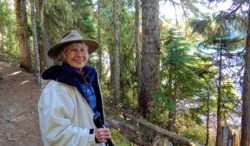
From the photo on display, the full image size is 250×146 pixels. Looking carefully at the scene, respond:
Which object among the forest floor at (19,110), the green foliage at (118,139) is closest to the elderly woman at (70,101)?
the forest floor at (19,110)

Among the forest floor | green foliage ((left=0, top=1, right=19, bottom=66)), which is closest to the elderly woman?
the forest floor

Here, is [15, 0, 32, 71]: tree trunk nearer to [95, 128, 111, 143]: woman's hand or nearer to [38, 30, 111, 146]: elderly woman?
[38, 30, 111, 146]: elderly woman

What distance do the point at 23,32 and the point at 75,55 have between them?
36.0ft

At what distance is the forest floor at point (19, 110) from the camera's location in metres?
5.97

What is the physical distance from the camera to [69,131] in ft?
6.15

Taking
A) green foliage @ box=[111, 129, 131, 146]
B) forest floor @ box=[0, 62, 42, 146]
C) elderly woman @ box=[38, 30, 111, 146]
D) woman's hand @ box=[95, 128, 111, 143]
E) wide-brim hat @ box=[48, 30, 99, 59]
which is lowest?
green foliage @ box=[111, 129, 131, 146]

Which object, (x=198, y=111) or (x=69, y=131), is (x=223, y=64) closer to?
(x=198, y=111)

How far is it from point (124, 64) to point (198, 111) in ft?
19.2

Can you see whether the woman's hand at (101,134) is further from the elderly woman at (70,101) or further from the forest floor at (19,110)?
the forest floor at (19,110)

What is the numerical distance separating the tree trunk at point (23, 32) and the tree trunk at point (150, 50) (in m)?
5.59

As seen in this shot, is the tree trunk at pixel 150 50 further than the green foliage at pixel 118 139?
Yes

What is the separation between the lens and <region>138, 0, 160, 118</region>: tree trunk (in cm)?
914

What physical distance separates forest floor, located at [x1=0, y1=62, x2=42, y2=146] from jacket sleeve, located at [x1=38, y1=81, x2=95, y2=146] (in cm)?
430

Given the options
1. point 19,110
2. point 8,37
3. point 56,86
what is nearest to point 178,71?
point 19,110
